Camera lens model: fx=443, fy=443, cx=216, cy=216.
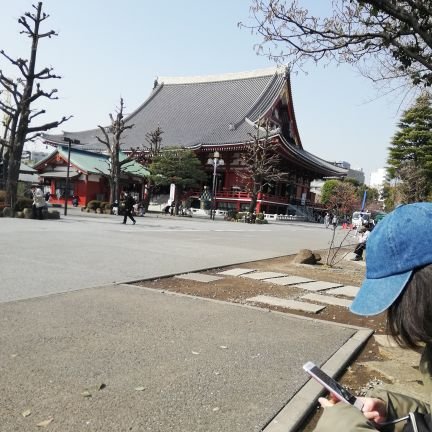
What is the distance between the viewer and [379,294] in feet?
3.73

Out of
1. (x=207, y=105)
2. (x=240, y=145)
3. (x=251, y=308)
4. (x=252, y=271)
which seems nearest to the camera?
(x=251, y=308)

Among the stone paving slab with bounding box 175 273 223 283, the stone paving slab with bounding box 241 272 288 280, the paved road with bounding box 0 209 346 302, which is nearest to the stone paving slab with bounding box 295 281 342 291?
the stone paving slab with bounding box 241 272 288 280

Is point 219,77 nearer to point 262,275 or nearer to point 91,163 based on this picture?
point 91,163

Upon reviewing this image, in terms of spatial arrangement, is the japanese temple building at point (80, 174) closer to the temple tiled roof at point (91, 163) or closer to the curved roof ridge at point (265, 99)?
the temple tiled roof at point (91, 163)

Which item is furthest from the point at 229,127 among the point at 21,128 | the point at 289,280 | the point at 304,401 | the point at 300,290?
the point at 304,401

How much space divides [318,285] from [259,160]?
83.5 feet

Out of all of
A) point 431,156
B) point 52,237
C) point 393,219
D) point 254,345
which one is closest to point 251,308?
point 254,345

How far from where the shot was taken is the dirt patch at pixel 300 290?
3586 millimetres

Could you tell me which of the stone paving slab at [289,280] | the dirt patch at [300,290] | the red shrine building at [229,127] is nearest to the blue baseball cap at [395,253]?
the dirt patch at [300,290]

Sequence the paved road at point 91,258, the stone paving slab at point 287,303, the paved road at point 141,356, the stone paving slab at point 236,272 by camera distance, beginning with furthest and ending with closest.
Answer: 1. the stone paving slab at point 236,272
2. the paved road at point 91,258
3. the stone paving slab at point 287,303
4. the paved road at point 141,356

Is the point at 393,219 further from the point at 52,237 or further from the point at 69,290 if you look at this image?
the point at 52,237

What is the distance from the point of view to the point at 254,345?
13.2ft

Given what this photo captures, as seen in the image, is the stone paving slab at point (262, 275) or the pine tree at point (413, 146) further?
the pine tree at point (413, 146)

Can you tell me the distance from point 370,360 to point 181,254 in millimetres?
6436
